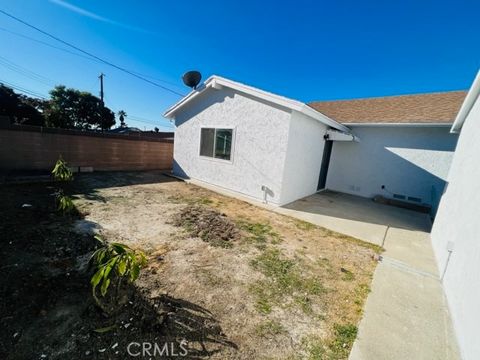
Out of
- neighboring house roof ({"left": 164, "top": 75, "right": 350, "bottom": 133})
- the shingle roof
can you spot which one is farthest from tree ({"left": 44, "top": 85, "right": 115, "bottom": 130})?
the shingle roof

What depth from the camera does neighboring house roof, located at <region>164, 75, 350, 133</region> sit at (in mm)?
5452

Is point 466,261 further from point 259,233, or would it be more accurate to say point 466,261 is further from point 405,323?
point 259,233

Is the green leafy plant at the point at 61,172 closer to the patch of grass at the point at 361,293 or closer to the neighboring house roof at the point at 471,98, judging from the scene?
the patch of grass at the point at 361,293

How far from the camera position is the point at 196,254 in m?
3.23

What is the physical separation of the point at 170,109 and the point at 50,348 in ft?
30.0

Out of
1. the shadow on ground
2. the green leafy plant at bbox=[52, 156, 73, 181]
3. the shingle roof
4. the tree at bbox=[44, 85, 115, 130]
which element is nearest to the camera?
the shadow on ground

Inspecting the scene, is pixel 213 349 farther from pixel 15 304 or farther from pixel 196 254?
pixel 15 304

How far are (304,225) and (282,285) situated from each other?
2.51 meters

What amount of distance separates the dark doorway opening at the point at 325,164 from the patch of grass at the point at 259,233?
5.09 meters

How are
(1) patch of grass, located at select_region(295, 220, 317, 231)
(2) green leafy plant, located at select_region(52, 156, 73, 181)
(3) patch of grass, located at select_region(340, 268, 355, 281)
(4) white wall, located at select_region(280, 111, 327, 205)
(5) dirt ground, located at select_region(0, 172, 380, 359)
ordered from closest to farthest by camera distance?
(5) dirt ground, located at select_region(0, 172, 380, 359)
(3) patch of grass, located at select_region(340, 268, 355, 281)
(1) patch of grass, located at select_region(295, 220, 317, 231)
(4) white wall, located at select_region(280, 111, 327, 205)
(2) green leafy plant, located at select_region(52, 156, 73, 181)

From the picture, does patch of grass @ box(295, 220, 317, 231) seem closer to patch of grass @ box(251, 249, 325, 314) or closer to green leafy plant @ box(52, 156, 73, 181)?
patch of grass @ box(251, 249, 325, 314)

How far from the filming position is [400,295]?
8.81 feet

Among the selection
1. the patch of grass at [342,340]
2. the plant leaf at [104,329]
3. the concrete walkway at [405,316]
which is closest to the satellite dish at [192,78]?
the plant leaf at [104,329]

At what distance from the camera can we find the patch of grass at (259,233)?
3.86 m
